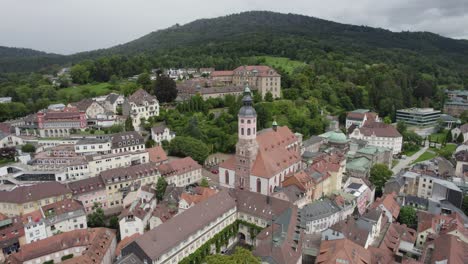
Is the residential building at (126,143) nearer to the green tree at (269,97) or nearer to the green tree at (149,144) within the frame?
the green tree at (149,144)

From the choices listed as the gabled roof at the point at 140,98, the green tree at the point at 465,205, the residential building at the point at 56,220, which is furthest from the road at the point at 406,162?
the residential building at the point at 56,220

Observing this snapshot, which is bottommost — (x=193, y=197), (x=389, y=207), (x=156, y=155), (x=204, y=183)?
(x=389, y=207)

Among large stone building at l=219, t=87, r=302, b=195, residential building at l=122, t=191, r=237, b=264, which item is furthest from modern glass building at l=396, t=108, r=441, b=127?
residential building at l=122, t=191, r=237, b=264

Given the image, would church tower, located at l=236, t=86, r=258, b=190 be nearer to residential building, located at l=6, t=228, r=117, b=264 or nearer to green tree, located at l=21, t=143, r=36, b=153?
A: residential building, located at l=6, t=228, r=117, b=264

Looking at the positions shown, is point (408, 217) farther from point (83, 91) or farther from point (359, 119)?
point (83, 91)

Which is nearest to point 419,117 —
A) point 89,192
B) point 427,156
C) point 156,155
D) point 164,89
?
point 427,156
